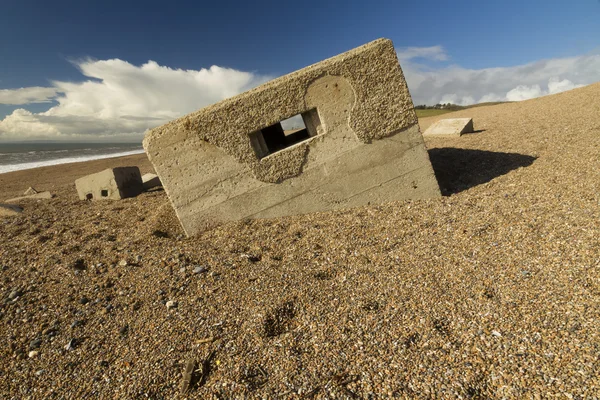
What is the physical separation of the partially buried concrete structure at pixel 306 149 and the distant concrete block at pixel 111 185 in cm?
399

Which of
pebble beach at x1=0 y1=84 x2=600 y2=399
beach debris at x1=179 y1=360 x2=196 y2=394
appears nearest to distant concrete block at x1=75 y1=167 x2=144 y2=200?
pebble beach at x1=0 y1=84 x2=600 y2=399

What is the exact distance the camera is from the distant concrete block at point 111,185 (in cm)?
750

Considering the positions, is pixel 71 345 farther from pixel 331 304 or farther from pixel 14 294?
pixel 331 304

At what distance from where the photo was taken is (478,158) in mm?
6629

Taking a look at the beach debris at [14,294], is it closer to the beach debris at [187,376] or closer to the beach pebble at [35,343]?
the beach pebble at [35,343]

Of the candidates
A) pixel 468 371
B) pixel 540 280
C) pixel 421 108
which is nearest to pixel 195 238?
pixel 468 371

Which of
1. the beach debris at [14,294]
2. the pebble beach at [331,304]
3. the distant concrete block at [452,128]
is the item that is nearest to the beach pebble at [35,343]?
the pebble beach at [331,304]

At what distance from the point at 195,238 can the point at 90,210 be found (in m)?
3.76

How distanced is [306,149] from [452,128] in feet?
27.6

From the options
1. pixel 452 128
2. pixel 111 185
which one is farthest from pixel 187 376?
pixel 452 128

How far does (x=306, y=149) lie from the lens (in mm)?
4414

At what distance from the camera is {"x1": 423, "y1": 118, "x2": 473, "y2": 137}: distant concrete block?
34.2 ft

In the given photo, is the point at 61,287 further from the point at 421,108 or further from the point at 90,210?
the point at 421,108

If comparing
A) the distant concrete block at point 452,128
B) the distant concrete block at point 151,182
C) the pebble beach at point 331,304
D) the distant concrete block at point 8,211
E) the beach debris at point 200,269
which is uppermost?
the distant concrete block at point 8,211
